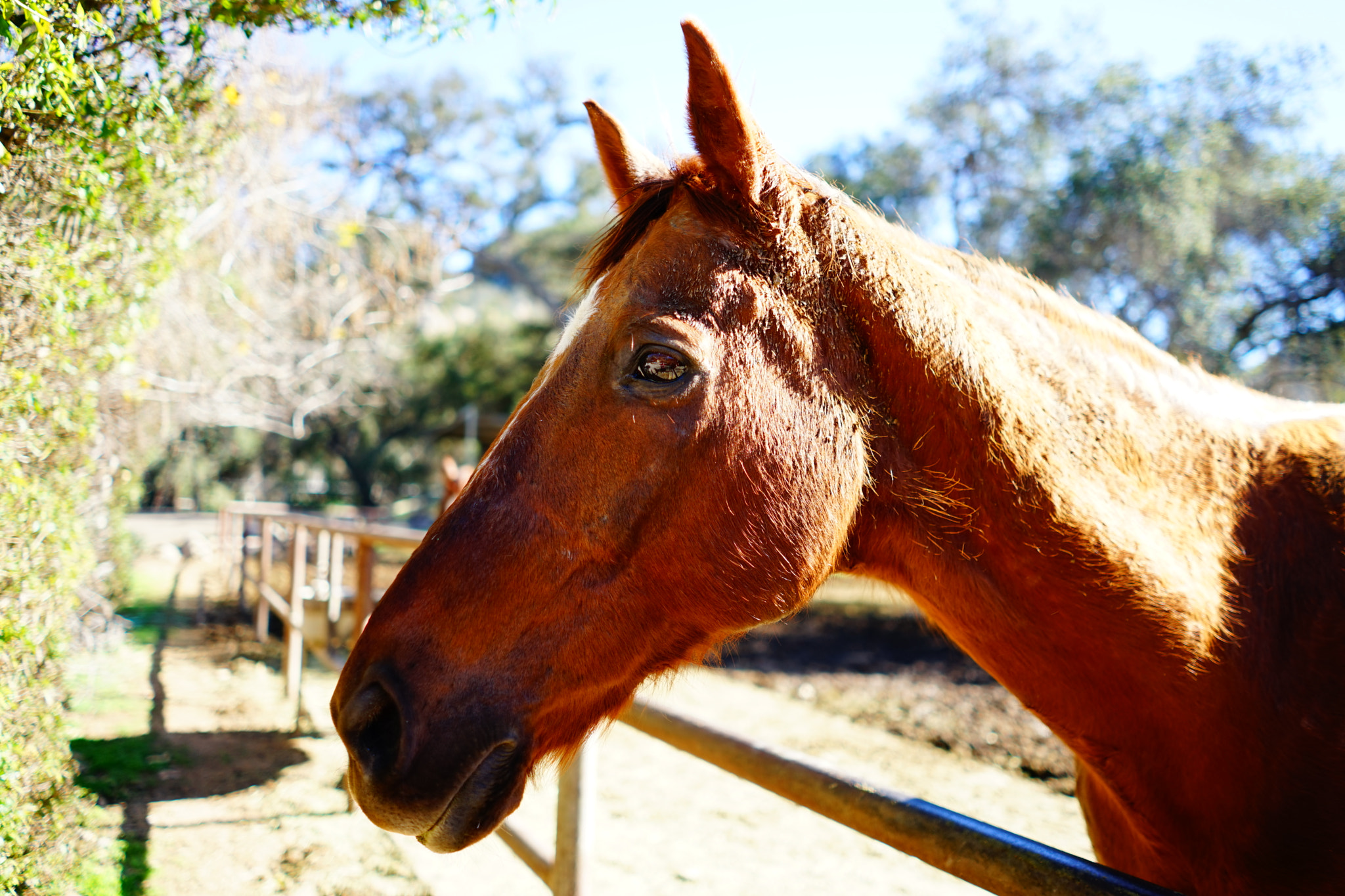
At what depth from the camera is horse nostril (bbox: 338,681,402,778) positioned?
48.9 inches

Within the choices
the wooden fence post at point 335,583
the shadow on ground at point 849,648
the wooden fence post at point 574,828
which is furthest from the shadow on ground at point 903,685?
the wooden fence post at point 335,583

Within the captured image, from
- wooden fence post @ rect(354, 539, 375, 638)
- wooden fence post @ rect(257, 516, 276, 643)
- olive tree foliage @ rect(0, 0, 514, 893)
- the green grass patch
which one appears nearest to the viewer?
olive tree foliage @ rect(0, 0, 514, 893)

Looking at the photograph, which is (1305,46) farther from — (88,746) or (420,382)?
(420,382)

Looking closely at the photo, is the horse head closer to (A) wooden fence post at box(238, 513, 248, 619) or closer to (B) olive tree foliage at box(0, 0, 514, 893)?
(B) olive tree foliage at box(0, 0, 514, 893)

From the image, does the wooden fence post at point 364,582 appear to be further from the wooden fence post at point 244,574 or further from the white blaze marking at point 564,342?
the wooden fence post at point 244,574

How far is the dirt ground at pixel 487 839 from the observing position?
3.88 metres

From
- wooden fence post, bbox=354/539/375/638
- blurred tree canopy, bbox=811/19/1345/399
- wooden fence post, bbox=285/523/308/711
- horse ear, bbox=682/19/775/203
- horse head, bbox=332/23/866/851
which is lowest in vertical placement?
wooden fence post, bbox=285/523/308/711

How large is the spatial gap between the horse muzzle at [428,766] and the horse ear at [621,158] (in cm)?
118

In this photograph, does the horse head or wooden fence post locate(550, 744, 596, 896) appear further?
wooden fence post locate(550, 744, 596, 896)

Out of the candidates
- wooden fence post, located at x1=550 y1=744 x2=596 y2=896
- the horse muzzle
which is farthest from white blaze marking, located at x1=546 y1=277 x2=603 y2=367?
wooden fence post, located at x1=550 y1=744 x2=596 y2=896

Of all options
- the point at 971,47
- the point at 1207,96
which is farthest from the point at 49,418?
the point at 971,47

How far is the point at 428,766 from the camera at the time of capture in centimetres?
122

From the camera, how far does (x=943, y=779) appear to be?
5543 millimetres

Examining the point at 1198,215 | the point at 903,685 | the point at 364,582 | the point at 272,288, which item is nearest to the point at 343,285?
the point at 272,288
